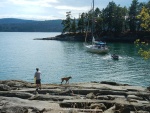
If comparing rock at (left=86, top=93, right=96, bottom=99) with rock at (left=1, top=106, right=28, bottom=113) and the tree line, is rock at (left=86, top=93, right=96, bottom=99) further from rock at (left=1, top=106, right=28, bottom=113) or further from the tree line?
the tree line

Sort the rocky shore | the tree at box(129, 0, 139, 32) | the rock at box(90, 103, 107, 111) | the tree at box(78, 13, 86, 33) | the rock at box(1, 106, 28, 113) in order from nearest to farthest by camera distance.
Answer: the rock at box(1, 106, 28, 113) → the rocky shore → the rock at box(90, 103, 107, 111) → the tree at box(129, 0, 139, 32) → the tree at box(78, 13, 86, 33)

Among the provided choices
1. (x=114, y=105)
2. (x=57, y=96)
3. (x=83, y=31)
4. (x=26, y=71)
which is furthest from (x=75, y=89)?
(x=83, y=31)

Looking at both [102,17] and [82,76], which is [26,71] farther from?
[102,17]

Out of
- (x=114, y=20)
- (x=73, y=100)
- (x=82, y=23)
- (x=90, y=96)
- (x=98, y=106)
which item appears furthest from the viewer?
(x=82, y=23)

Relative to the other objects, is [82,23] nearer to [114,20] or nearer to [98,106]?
[114,20]

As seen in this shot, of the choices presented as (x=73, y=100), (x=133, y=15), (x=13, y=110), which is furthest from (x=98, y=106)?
(x=133, y=15)

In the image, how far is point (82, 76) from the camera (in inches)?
2328

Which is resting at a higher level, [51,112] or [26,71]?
[51,112]

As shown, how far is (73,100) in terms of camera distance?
25328 millimetres

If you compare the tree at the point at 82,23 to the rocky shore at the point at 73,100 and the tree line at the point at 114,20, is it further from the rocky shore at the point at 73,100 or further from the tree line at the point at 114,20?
the rocky shore at the point at 73,100

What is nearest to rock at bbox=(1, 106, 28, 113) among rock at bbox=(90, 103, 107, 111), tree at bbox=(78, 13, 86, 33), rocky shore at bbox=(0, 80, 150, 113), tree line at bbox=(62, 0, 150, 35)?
rocky shore at bbox=(0, 80, 150, 113)

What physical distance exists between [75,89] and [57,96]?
347 cm

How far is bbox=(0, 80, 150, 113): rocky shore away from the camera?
21823 millimetres

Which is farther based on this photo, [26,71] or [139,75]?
[26,71]
